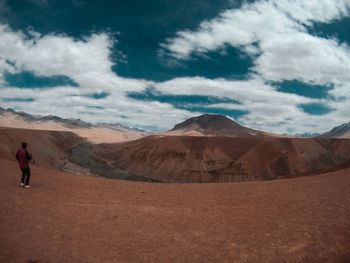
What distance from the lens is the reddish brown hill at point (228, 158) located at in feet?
190

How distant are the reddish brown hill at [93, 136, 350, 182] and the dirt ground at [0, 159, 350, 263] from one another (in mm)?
46538

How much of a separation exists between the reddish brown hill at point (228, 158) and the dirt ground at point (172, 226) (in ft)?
153

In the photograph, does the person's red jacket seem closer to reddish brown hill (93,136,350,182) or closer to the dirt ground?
the dirt ground

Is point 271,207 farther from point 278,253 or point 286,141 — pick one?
point 286,141

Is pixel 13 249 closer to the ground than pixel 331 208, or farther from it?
closer to the ground

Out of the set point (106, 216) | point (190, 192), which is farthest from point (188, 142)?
point (106, 216)

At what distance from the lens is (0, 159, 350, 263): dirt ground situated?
6457mm

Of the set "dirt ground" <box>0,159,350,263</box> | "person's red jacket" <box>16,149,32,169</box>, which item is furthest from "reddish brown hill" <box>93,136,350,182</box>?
"person's red jacket" <box>16,149,32,169</box>

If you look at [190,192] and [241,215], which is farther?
[190,192]

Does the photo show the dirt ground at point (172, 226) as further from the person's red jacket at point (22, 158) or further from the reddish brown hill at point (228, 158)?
the reddish brown hill at point (228, 158)

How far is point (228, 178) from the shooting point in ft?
188

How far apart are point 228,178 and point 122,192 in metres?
46.5

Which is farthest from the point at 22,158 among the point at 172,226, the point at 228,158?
the point at 228,158

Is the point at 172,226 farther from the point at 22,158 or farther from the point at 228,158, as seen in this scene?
the point at 228,158
